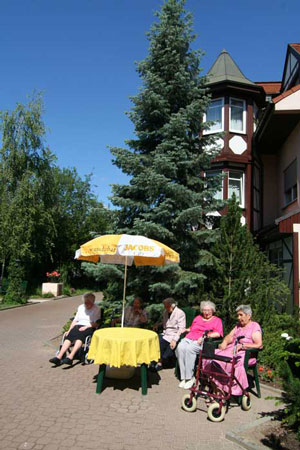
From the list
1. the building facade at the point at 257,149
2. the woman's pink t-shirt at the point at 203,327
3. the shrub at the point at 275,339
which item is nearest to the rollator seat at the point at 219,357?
the woman's pink t-shirt at the point at 203,327

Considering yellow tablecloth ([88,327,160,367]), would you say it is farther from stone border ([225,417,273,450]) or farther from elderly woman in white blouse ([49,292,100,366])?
stone border ([225,417,273,450])

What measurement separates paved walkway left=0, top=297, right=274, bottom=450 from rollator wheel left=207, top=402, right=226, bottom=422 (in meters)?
0.07

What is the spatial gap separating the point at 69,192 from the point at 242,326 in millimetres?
28183

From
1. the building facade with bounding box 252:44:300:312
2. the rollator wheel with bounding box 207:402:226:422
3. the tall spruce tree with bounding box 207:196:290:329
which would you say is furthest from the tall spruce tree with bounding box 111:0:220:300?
the rollator wheel with bounding box 207:402:226:422

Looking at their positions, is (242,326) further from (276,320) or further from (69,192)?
(69,192)

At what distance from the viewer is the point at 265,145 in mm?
14695

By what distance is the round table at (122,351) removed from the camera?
17.2ft

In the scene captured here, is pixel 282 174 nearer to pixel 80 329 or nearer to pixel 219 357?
pixel 80 329

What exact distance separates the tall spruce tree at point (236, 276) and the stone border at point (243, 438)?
334 cm

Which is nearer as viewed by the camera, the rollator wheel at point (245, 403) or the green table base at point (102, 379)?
the rollator wheel at point (245, 403)

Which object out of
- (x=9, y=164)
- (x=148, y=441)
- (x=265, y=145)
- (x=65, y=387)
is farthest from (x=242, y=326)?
(x=9, y=164)

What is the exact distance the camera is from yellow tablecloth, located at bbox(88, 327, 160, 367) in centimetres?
523

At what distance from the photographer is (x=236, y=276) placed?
8.15m

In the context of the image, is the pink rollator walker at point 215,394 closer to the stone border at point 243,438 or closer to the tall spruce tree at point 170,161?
the stone border at point 243,438
